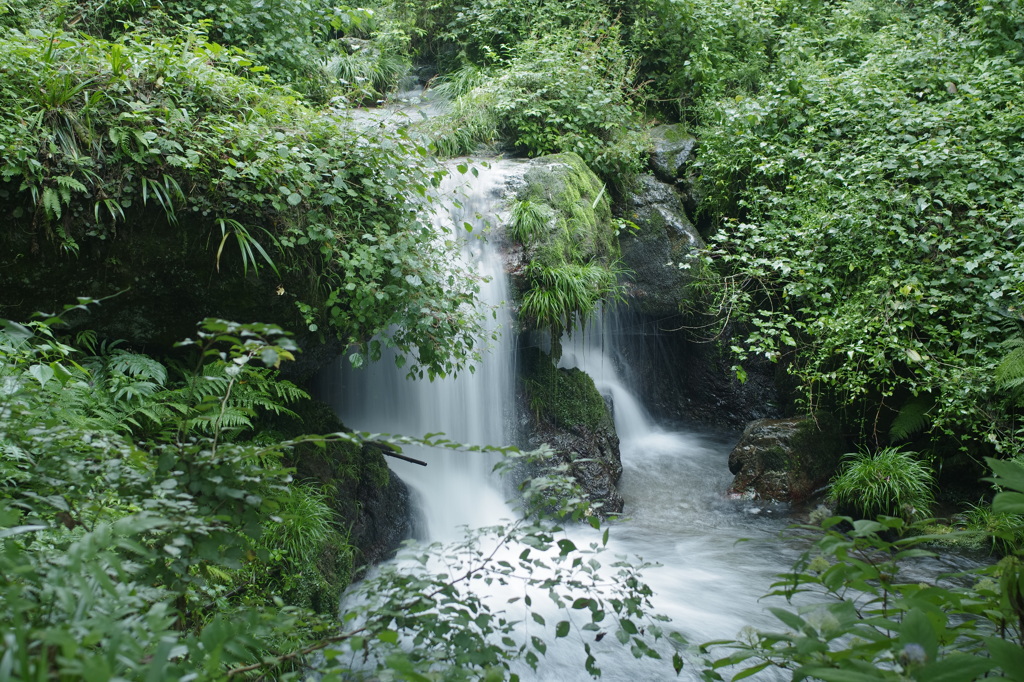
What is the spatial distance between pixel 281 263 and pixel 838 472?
532 centimetres

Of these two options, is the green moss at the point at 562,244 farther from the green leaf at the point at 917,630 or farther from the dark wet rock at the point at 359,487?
the green leaf at the point at 917,630

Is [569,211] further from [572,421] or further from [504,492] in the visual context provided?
[504,492]

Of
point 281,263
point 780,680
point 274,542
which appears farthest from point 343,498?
point 780,680

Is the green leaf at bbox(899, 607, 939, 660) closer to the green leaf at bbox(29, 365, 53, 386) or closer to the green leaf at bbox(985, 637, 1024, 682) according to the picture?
the green leaf at bbox(985, 637, 1024, 682)

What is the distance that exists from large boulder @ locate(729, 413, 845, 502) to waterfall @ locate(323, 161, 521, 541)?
7.89ft

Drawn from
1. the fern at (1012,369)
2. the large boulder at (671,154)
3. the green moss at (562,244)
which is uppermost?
the large boulder at (671,154)

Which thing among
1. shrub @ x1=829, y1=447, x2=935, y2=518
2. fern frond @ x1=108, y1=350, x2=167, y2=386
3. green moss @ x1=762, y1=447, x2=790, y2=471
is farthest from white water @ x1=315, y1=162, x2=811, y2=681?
fern frond @ x1=108, y1=350, x2=167, y2=386

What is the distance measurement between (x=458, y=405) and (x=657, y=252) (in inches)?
120

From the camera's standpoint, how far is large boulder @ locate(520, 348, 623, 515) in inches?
235

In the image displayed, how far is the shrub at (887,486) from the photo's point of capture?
5.21 m

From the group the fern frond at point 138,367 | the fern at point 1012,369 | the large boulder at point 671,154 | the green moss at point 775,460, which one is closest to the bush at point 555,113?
the large boulder at point 671,154

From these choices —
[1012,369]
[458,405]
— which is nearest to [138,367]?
[458,405]

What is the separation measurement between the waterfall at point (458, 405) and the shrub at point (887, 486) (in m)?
2.97

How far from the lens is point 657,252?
23.9 ft
